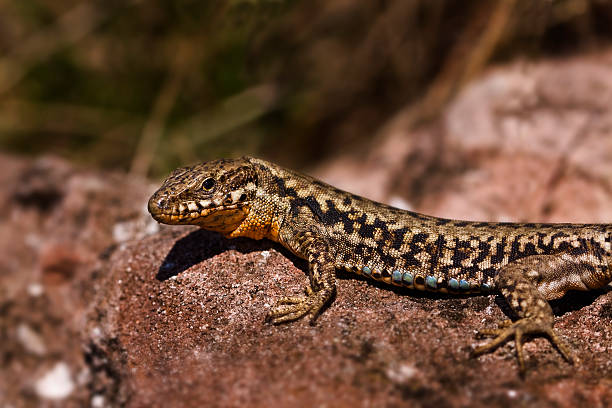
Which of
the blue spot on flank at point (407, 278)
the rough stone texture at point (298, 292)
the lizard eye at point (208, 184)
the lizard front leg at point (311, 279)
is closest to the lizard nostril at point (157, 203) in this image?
the lizard eye at point (208, 184)

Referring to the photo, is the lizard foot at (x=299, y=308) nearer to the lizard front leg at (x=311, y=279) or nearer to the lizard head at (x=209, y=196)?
the lizard front leg at (x=311, y=279)

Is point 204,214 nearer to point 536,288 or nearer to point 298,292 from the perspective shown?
point 298,292

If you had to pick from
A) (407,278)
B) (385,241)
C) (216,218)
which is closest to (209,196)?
(216,218)

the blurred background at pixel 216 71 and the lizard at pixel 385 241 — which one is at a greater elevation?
the blurred background at pixel 216 71

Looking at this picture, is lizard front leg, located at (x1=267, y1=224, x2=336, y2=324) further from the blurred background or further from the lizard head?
the blurred background

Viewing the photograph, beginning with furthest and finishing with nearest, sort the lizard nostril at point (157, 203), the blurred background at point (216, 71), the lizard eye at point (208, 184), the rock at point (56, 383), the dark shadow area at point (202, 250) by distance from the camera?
the blurred background at point (216, 71), the rock at point (56, 383), the dark shadow area at point (202, 250), the lizard eye at point (208, 184), the lizard nostril at point (157, 203)

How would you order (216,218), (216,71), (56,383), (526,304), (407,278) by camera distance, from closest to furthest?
(526,304) → (407,278) → (216,218) → (56,383) → (216,71)
